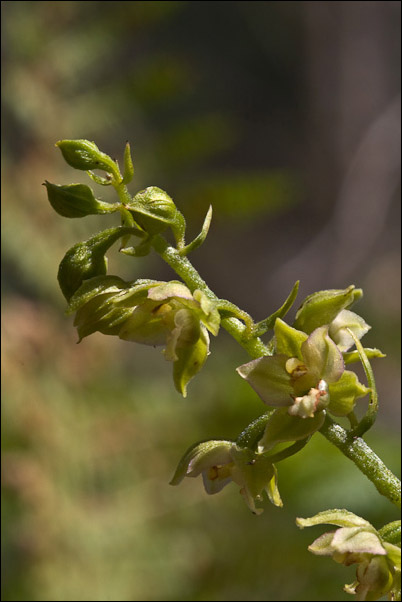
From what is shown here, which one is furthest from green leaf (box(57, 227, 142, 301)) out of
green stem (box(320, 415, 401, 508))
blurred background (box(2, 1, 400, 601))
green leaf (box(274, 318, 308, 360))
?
blurred background (box(2, 1, 400, 601))

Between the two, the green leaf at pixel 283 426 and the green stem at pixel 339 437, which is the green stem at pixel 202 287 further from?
the green leaf at pixel 283 426

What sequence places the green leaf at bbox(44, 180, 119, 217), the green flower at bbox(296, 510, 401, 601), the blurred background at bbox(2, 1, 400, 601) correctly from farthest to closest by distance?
the blurred background at bbox(2, 1, 400, 601) → the green leaf at bbox(44, 180, 119, 217) → the green flower at bbox(296, 510, 401, 601)

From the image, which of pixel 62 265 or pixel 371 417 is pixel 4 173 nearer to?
pixel 62 265

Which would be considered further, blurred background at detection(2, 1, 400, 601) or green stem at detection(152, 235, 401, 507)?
blurred background at detection(2, 1, 400, 601)

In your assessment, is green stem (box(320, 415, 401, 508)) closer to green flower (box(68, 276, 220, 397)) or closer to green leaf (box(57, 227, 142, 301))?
green flower (box(68, 276, 220, 397))

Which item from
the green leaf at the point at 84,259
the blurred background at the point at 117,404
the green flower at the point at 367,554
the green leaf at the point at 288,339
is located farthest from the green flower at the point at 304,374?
the blurred background at the point at 117,404

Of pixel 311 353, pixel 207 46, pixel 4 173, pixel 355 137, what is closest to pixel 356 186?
pixel 355 137
